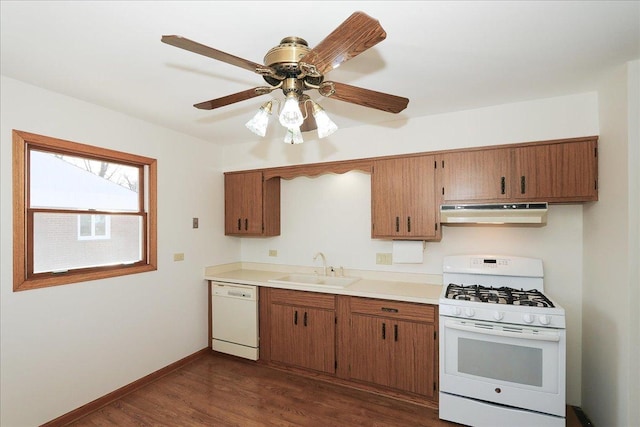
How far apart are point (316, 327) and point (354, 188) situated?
1514 millimetres

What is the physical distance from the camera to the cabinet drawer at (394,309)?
2518 millimetres

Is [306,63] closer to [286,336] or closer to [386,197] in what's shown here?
[386,197]

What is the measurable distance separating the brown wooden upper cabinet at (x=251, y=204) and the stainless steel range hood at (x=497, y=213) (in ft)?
6.45

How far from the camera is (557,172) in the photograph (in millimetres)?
2359

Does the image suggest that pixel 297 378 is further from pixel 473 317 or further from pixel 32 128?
pixel 32 128

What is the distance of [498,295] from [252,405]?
7.31 ft

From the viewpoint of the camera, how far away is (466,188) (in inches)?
104

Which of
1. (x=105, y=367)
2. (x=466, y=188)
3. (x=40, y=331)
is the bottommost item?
(x=105, y=367)

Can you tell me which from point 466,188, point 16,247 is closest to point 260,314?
point 16,247

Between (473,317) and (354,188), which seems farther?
(354,188)

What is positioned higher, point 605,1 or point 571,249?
point 605,1

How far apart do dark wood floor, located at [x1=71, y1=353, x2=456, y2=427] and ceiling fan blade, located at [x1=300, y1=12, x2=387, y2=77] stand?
249 cm

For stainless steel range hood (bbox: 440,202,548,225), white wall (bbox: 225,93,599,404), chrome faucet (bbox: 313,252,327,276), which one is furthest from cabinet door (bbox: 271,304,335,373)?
stainless steel range hood (bbox: 440,202,548,225)

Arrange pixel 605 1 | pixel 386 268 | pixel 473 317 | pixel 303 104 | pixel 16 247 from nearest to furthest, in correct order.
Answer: pixel 605 1, pixel 303 104, pixel 16 247, pixel 473 317, pixel 386 268
